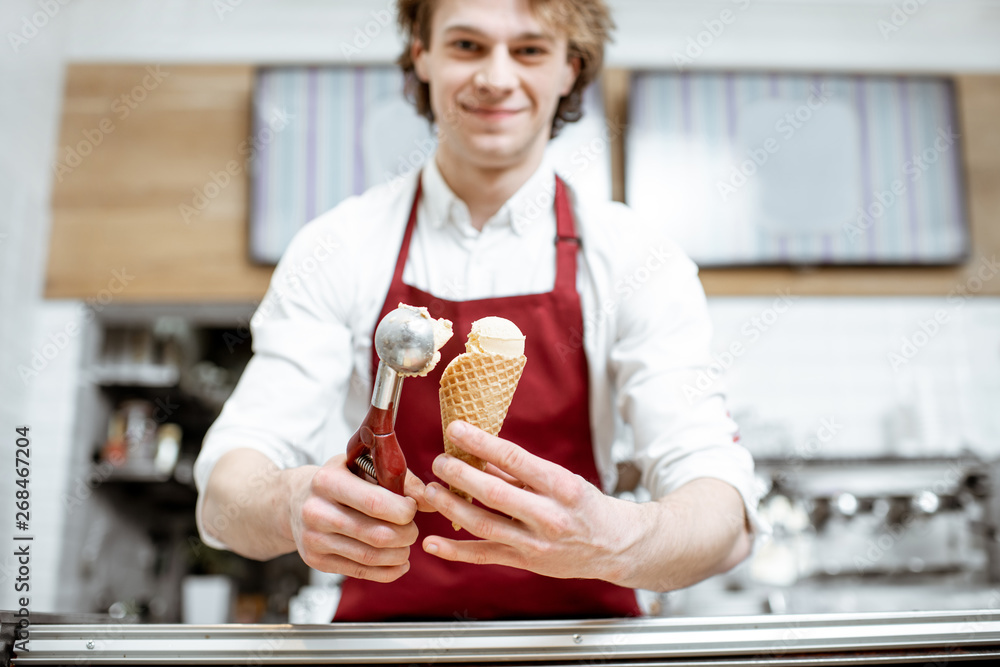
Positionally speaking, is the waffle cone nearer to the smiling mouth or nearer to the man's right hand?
the man's right hand

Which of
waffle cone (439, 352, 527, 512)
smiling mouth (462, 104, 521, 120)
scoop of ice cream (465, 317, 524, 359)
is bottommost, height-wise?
waffle cone (439, 352, 527, 512)

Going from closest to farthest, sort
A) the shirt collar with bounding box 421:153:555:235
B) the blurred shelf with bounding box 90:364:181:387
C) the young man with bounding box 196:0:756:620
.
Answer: the young man with bounding box 196:0:756:620, the shirt collar with bounding box 421:153:555:235, the blurred shelf with bounding box 90:364:181:387

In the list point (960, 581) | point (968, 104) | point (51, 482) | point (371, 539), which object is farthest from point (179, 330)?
point (968, 104)

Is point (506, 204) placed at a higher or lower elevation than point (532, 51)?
lower

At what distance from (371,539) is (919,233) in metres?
3.21

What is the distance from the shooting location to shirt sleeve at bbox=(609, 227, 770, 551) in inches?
Answer: 44.7

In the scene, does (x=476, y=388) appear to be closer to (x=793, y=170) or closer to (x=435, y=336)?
(x=435, y=336)

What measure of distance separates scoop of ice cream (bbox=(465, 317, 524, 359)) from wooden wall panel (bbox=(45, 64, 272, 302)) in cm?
260

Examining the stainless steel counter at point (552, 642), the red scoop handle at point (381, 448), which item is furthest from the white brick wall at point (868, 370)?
the red scoop handle at point (381, 448)

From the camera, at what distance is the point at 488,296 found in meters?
1.40

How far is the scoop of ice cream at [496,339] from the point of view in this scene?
815mm

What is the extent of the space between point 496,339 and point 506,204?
2.14 ft

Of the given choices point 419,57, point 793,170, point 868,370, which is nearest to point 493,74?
point 419,57

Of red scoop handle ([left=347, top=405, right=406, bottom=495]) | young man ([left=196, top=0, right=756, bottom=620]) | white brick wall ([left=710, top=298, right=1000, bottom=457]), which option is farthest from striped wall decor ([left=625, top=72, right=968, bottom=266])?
red scoop handle ([left=347, top=405, right=406, bottom=495])
